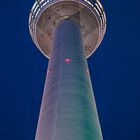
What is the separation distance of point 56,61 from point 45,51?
6378 mm

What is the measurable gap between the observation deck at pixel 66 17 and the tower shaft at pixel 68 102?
401 cm

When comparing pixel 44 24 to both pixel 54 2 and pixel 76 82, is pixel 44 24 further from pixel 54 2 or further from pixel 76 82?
pixel 76 82

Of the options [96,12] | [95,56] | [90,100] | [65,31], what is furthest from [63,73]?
[95,56]

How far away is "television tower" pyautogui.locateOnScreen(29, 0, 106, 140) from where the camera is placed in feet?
20.2

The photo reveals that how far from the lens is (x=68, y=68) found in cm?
823

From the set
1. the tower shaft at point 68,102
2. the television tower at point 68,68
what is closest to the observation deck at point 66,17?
the television tower at point 68,68

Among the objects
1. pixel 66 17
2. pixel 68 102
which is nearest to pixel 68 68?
pixel 68 102

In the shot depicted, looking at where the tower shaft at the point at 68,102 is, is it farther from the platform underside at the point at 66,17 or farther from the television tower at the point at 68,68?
the platform underside at the point at 66,17

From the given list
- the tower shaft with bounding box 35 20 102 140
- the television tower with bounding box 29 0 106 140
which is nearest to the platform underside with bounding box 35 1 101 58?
the television tower with bounding box 29 0 106 140

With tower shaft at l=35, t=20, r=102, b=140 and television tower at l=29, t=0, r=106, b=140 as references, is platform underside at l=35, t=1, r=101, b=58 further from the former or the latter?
tower shaft at l=35, t=20, r=102, b=140

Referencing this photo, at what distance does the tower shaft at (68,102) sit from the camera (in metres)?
5.97

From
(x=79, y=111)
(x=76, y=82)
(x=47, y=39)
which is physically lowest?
(x=79, y=111)

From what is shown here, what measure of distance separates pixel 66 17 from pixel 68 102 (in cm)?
721

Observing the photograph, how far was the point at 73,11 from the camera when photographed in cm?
1342
